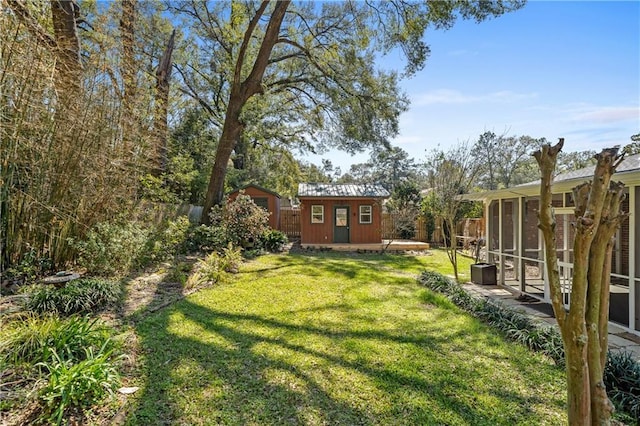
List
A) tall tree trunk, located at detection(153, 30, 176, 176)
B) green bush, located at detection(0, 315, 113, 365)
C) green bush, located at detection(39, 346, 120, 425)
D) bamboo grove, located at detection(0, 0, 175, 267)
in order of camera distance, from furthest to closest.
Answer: tall tree trunk, located at detection(153, 30, 176, 176) → bamboo grove, located at detection(0, 0, 175, 267) → green bush, located at detection(0, 315, 113, 365) → green bush, located at detection(39, 346, 120, 425)

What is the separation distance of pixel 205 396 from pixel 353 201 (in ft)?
38.3

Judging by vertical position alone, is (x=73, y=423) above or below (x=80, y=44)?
below

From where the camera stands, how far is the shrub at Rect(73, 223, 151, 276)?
5.21m

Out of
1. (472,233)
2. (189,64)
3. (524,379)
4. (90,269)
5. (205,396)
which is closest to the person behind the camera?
(205,396)

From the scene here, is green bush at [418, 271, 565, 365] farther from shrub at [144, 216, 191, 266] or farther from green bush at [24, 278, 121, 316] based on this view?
shrub at [144, 216, 191, 266]

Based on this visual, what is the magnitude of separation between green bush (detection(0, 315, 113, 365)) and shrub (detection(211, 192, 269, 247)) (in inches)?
284

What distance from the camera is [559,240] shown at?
20.7 feet

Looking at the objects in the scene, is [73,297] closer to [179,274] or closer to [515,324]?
[179,274]

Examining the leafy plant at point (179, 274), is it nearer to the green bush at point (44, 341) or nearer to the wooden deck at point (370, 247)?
the green bush at point (44, 341)

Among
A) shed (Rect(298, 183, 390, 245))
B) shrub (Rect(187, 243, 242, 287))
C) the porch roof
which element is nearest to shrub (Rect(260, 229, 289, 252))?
shed (Rect(298, 183, 390, 245))

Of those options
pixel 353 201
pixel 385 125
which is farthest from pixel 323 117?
pixel 353 201

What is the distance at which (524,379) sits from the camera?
326 cm

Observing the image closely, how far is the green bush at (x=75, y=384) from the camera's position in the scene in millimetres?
2375

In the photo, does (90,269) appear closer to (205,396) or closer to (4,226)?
(4,226)
